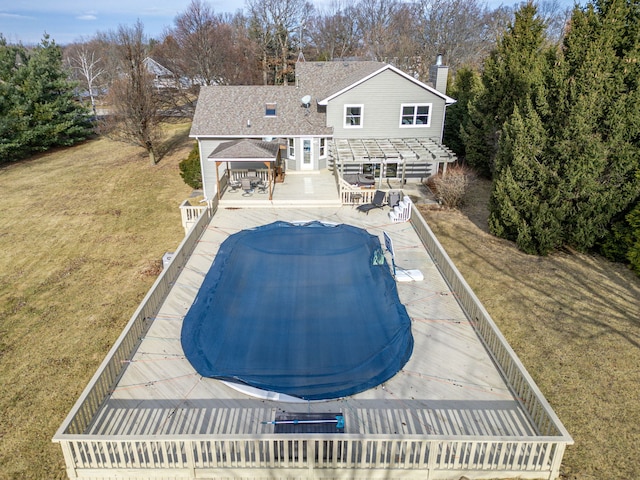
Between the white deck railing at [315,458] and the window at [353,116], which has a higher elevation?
the window at [353,116]

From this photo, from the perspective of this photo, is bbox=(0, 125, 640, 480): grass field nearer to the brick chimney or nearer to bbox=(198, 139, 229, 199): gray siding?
bbox=(198, 139, 229, 199): gray siding

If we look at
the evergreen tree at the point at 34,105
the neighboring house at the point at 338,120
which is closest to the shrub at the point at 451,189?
the neighboring house at the point at 338,120

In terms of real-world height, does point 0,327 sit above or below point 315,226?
below

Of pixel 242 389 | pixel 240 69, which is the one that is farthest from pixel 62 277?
pixel 240 69

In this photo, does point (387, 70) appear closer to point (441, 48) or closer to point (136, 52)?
point (136, 52)

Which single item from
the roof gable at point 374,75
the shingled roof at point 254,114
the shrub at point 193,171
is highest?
the roof gable at point 374,75

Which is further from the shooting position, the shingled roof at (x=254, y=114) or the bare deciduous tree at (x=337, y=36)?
the bare deciduous tree at (x=337, y=36)

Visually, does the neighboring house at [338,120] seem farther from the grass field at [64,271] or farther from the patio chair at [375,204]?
the grass field at [64,271]

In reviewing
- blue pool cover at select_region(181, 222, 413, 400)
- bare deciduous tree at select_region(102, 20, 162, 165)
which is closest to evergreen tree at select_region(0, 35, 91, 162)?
bare deciduous tree at select_region(102, 20, 162, 165)
